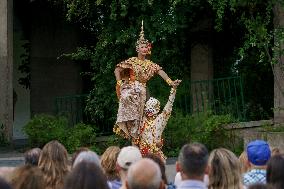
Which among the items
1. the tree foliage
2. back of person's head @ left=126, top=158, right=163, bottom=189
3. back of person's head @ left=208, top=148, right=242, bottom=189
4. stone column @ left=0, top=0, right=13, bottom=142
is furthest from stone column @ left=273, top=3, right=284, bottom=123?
back of person's head @ left=126, top=158, right=163, bottom=189

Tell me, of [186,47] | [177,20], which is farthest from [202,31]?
[177,20]

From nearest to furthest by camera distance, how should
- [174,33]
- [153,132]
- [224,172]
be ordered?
[224,172] < [153,132] < [174,33]

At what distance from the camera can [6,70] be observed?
16.0 meters

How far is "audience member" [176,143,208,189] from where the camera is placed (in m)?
5.34

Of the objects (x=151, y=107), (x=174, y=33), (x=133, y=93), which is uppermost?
(x=174, y=33)

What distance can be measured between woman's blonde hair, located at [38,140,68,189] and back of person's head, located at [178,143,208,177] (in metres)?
1.38

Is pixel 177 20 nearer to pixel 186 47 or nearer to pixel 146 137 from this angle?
pixel 186 47

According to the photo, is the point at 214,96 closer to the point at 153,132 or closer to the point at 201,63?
the point at 201,63

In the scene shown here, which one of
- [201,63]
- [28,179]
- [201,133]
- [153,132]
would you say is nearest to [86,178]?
[28,179]

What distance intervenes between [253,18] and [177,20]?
162cm

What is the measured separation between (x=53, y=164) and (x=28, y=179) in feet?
4.51

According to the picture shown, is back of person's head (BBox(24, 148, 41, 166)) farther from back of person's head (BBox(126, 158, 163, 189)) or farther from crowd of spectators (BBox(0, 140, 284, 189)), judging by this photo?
back of person's head (BBox(126, 158, 163, 189))

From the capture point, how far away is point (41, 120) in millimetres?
15445

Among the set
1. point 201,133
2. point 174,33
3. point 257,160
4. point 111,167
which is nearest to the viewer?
point 257,160
